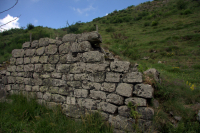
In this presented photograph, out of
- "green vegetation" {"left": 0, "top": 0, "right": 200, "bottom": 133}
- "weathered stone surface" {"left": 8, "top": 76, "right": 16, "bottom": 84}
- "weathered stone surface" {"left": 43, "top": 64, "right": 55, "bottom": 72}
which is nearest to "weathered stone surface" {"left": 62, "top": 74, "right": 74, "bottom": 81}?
"weathered stone surface" {"left": 43, "top": 64, "right": 55, "bottom": 72}

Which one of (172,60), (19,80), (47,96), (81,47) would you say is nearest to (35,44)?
(19,80)

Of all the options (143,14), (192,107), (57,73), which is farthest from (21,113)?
(143,14)

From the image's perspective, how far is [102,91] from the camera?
3.19m

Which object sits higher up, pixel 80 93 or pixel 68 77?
pixel 68 77

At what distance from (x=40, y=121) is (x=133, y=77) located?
2765 millimetres

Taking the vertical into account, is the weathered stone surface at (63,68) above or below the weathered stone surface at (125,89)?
above

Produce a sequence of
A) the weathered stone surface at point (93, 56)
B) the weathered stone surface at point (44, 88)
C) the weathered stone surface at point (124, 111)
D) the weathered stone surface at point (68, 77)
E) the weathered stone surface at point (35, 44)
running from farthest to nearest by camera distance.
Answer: the weathered stone surface at point (35, 44)
the weathered stone surface at point (44, 88)
the weathered stone surface at point (68, 77)
the weathered stone surface at point (93, 56)
the weathered stone surface at point (124, 111)

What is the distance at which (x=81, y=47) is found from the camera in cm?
360

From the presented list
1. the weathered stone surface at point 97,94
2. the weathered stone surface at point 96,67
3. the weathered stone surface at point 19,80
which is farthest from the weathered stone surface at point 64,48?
the weathered stone surface at point 19,80

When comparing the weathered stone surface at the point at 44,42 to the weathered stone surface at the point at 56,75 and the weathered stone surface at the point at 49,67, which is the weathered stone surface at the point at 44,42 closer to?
the weathered stone surface at the point at 49,67

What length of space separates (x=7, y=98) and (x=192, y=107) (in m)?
6.32

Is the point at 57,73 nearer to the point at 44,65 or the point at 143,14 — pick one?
the point at 44,65

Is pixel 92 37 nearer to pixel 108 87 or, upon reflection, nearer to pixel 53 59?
pixel 108 87

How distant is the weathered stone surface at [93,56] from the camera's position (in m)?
3.32
